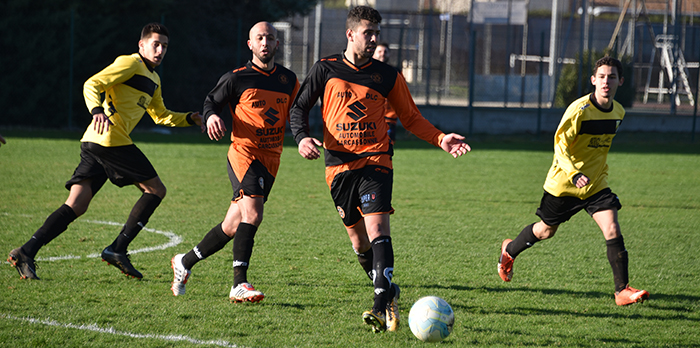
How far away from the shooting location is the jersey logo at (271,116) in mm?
4945

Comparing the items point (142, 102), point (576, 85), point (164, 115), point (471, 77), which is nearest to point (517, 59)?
point (576, 85)

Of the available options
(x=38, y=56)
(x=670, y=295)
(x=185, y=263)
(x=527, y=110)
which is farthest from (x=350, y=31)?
(x=527, y=110)

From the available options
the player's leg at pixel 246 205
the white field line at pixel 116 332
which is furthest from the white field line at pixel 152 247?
the player's leg at pixel 246 205

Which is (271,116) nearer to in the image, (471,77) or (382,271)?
(382,271)

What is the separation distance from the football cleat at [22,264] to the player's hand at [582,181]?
13.4 ft

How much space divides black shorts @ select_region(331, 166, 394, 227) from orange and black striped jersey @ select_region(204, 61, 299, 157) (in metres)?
0.76

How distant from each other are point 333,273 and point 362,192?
1379mm

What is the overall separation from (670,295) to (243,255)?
3261 mm

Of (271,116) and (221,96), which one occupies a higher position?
(221,96)

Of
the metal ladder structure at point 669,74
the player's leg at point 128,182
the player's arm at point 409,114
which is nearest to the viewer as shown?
the player's arm at point 409,114

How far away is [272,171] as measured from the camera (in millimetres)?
4996

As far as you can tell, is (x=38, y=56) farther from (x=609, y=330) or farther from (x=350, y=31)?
(x=609, y=330)

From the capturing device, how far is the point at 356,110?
4426 millimetres

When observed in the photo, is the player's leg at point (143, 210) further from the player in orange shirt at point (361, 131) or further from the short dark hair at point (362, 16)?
the short dark hair at point (362, 16)
